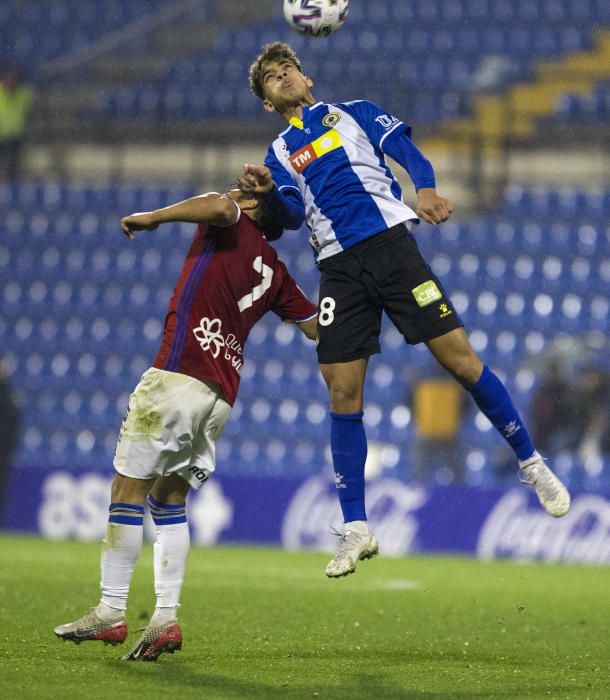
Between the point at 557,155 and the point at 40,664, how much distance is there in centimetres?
1230

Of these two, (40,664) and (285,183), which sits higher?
(285,183)

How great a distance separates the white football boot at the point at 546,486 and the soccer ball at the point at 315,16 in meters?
2.11

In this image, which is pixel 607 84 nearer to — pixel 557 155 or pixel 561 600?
pixel 557 155

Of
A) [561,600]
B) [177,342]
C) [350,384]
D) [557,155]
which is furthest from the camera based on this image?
[557,155]

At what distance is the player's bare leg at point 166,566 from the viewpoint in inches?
203

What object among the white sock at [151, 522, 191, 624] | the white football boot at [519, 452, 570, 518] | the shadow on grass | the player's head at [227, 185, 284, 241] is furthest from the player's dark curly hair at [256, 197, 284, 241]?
the shadow on grass

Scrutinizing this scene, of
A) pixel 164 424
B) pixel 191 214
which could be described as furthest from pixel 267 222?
pixel 164 424

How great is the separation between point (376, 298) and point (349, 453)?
681 mm

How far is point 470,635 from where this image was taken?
6.41 metres

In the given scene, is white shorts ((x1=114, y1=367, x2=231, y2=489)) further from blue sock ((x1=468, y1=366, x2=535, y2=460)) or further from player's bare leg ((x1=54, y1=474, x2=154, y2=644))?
blue sock ((x1=468, y1=366, x2=535, y2=460))

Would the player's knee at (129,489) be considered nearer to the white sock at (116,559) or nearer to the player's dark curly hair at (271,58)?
Result: the white sock at (116,559)

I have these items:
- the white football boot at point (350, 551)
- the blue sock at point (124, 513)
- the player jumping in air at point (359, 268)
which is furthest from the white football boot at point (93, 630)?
the player jumping in air at point (359, 268)

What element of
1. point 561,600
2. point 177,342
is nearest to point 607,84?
point 561,600

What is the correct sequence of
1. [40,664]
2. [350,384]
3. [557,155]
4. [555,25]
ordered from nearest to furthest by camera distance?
[40,664] < [350,384] < [557,155] < [555,25]
